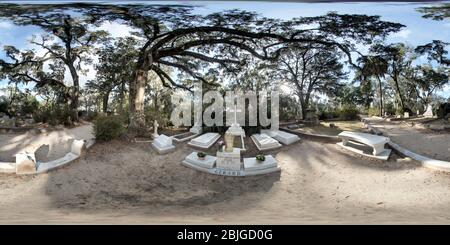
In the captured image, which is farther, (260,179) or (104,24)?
(104,24)

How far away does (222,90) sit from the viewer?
1.75 meters

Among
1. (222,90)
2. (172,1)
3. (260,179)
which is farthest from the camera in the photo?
(172,1)

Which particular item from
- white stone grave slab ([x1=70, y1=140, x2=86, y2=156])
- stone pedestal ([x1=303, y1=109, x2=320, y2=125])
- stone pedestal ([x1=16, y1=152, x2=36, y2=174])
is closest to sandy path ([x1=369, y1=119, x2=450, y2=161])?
stone pedestal ([x1=303, y1=109, x2=320, y2=125])

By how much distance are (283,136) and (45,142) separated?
49.2 inches

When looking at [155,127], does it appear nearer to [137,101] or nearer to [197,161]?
[137,101]

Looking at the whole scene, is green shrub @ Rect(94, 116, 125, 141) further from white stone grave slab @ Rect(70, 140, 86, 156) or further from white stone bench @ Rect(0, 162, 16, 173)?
white stone bench @ Rect(0, 162, 16, 173)

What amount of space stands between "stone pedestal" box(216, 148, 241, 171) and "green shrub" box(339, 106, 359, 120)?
58 centimetres

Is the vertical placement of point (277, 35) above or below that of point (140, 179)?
above

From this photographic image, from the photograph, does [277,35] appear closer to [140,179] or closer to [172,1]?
[172,1]

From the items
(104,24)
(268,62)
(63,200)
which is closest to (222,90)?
(268,62)

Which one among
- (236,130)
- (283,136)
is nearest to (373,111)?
(283,136)

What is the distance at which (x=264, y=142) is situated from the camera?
5.59ft

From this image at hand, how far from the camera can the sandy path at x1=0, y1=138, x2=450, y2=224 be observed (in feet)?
5.45
